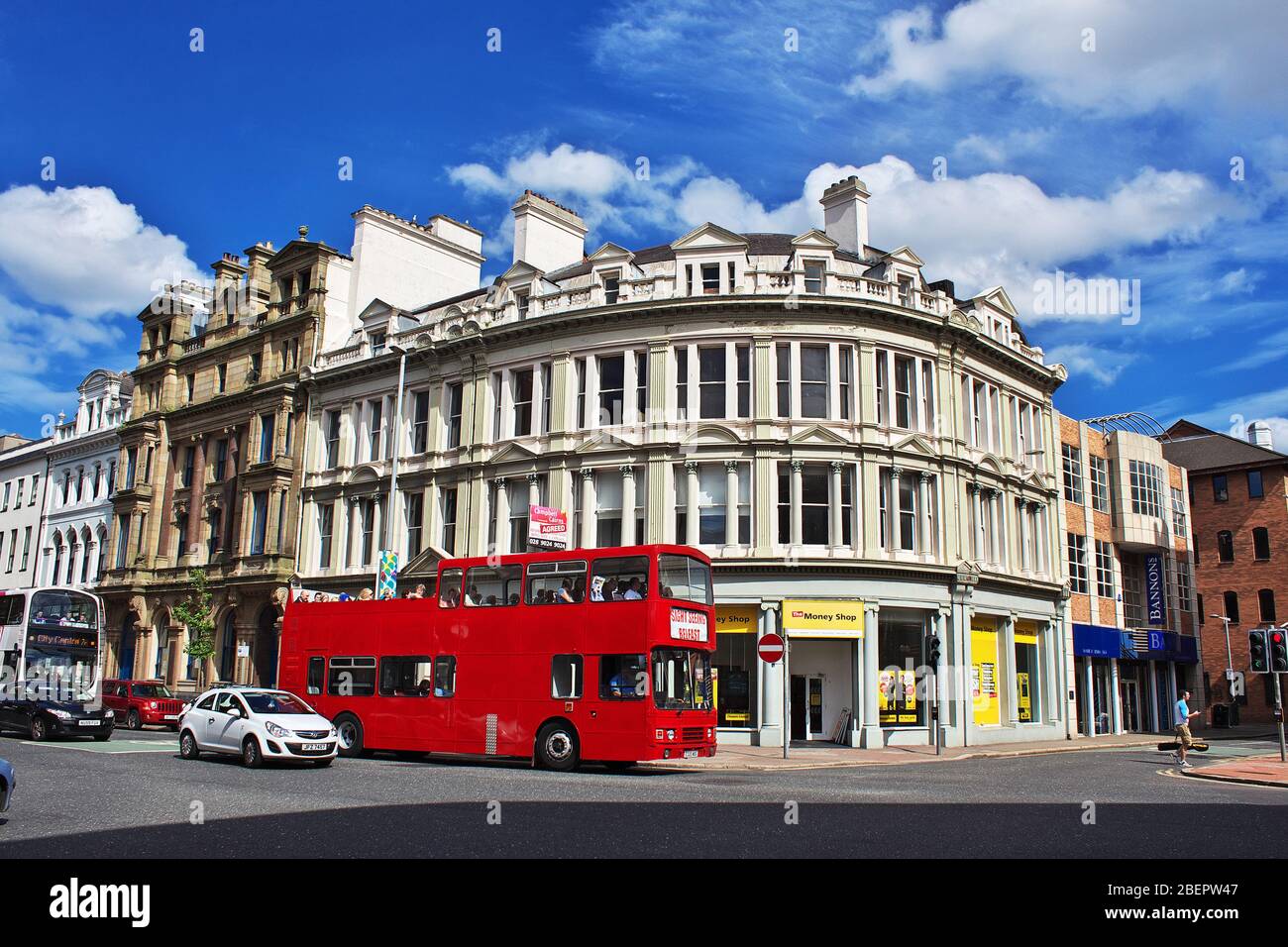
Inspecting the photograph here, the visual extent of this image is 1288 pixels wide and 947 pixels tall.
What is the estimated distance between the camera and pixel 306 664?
26469mm

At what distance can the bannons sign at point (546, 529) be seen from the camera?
3173cm

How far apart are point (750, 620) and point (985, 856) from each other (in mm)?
21332

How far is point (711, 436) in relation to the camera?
1283 inches

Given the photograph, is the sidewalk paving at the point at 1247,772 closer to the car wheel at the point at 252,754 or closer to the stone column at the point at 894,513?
the stone column at the point at 894,513

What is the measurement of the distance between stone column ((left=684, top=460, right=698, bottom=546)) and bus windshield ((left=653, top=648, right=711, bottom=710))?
31.8 feet

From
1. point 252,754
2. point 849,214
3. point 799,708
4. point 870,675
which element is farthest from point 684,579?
point 849,214

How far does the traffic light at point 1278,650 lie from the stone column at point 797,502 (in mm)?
12624

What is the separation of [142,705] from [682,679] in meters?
21.7

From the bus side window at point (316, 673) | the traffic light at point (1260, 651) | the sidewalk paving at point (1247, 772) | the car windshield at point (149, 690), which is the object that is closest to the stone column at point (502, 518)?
the bus side window at point (316, 673)

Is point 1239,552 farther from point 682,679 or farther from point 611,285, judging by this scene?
point 682,679

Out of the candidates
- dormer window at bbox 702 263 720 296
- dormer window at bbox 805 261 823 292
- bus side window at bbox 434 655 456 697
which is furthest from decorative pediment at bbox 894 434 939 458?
bus side window at bbox 434 655 456 697

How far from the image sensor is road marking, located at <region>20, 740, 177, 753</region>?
78.5 feet
